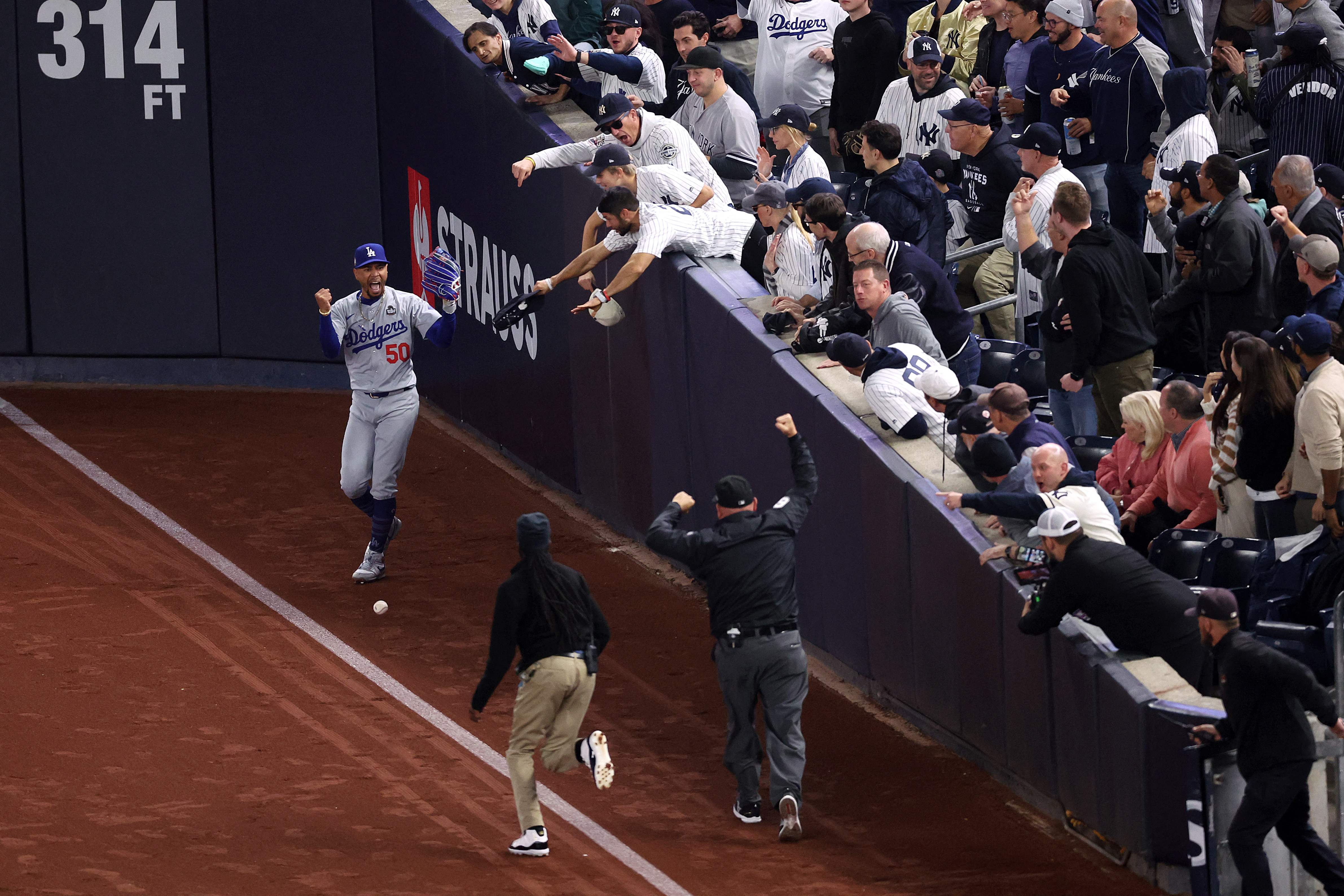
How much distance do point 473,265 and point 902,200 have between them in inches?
211

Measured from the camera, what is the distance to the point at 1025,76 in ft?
42.9

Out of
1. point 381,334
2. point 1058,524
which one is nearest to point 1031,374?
point 1058,524

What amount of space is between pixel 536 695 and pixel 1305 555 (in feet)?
11.7

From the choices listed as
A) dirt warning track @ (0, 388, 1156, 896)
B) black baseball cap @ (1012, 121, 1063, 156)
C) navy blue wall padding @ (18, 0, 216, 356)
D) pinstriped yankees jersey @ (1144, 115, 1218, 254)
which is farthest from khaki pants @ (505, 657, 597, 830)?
navy blue wall padding @ (18, 0, 216, 356)

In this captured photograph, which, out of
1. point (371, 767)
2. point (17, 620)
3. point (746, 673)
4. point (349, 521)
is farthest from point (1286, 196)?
point (17, 620)

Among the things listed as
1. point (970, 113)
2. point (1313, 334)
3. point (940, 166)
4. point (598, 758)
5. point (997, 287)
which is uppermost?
point (970, 113)

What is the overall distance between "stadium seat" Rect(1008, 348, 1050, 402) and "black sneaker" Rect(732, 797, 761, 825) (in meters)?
3.67

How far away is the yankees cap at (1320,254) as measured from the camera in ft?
30.0

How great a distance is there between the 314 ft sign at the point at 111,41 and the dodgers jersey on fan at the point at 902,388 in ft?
30.7

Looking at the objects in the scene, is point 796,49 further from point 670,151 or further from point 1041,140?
point 1041,140

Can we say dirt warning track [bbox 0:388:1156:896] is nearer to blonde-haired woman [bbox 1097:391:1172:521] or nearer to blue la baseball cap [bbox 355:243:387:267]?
blonde-haired woman [bbox 1097:391:1172:521]

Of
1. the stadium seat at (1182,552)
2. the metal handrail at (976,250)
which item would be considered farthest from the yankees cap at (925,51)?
the stadium seat at (1182,552)

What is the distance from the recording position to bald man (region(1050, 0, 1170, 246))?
11.8 metres

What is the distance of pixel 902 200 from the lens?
36.3ft
